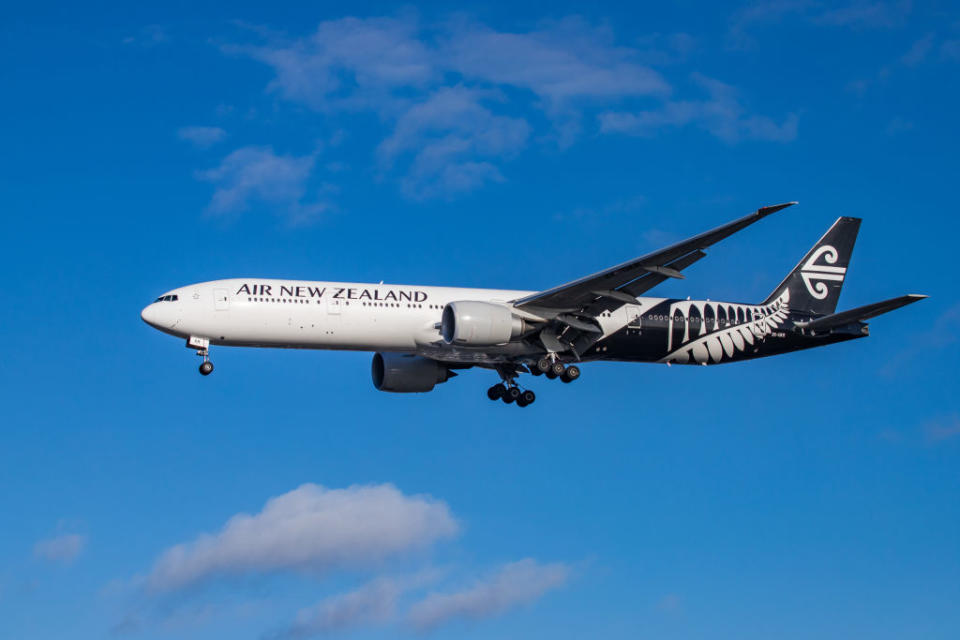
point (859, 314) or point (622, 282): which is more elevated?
point (622, 282)

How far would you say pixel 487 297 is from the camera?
46.9m

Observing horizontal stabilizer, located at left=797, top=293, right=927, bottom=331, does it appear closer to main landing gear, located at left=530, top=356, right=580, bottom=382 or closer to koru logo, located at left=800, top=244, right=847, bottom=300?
koru logo, located at left=800, top=244, right=847, bottom=300

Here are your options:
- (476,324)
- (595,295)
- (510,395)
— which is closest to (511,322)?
(476,324)

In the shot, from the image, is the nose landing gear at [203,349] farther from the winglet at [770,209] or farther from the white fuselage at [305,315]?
the winglet at [770,209]

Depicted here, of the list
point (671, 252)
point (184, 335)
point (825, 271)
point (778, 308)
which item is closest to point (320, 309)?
point (184, 335)

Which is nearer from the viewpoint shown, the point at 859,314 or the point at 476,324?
the point at 476,324

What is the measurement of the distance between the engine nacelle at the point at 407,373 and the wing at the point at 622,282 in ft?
22.5

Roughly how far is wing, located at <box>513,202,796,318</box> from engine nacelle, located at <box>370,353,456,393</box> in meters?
6.85

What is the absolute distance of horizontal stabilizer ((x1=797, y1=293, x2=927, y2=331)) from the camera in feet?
140

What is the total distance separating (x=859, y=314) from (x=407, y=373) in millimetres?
18950

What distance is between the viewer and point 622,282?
43.6 m

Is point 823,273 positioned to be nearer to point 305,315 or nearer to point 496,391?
point 496,391

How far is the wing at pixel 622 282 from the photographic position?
39500 mm

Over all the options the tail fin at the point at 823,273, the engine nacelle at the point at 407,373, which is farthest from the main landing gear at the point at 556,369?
the tail fin at the point at 823,273
